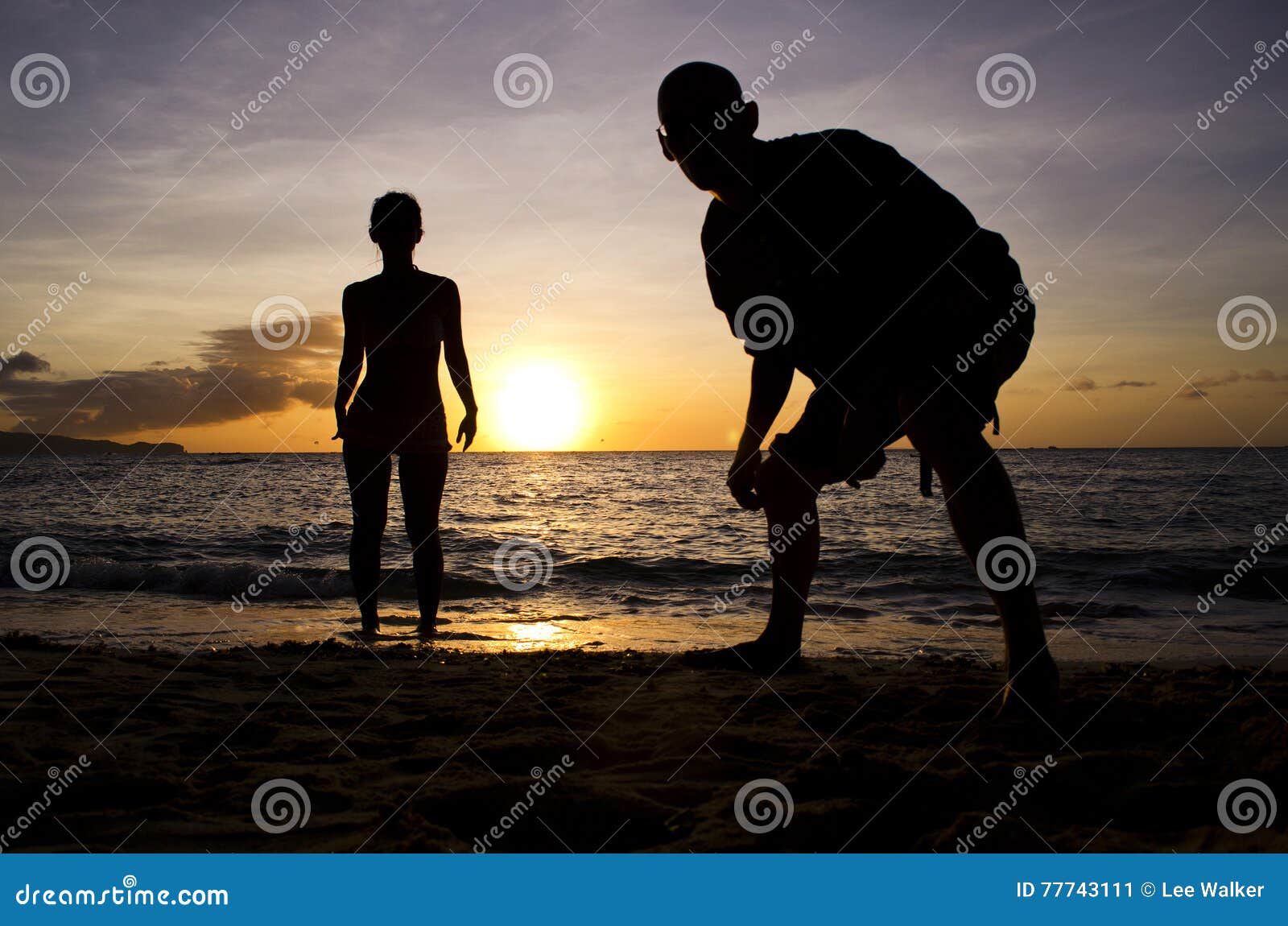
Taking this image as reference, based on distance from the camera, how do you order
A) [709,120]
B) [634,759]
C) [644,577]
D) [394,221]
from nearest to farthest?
[634,759]
[709,120]
[394,221]
[644,577]

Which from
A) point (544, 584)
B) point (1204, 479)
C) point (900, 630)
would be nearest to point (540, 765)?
point (900, 630)

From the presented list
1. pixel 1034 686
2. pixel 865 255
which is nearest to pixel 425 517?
pixel 865 255

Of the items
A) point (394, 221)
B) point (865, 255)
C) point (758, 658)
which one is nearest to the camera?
point (865, 255)

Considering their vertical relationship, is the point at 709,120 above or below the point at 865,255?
above

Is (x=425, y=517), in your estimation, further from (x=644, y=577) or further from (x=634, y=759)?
(x=644, y=577)

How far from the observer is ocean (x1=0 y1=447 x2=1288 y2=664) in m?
5.00

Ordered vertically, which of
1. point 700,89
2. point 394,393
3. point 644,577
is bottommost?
point 394,393

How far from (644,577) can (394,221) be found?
547cm

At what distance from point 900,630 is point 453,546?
7471 mm

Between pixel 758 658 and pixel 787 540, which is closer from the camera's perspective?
pixel 787 540

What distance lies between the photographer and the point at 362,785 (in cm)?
175

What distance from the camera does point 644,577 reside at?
8.71m

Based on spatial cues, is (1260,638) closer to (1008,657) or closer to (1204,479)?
(1008,657)

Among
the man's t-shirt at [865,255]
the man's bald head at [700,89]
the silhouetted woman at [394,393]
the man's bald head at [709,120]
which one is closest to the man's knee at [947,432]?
the man's t-shirt at [865,255]
